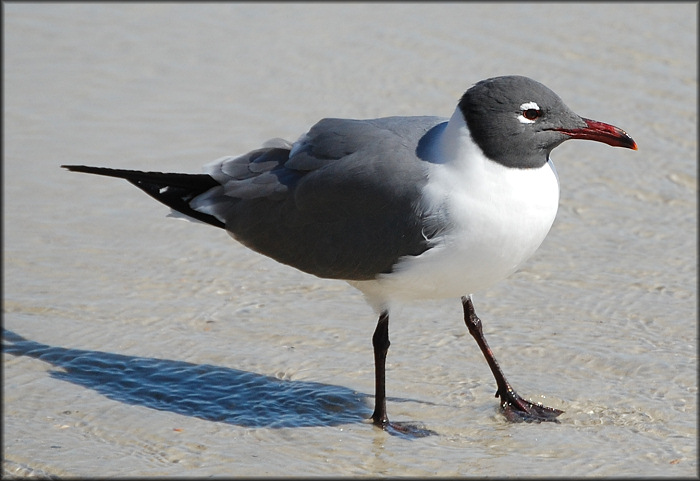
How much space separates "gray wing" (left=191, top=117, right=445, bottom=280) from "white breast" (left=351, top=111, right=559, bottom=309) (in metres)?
0.09

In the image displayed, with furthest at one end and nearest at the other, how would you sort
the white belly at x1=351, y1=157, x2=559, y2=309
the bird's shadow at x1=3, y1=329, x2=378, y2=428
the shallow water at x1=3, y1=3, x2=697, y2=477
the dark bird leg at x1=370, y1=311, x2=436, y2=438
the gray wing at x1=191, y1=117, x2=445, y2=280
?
the bird's shadow at x1=3, y1=329, x2=378, y2=428, the dark bird leg at x1=370, y1=311, x2=436, y2=438, the shallow water at x1=3, y1=3, x2=697, y2=477, the gray wing at x1=191, y1=117, x2=445, y2=280, the white belly at x1=351, y1=157, x2=559, y2=309

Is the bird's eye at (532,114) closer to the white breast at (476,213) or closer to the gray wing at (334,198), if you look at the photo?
the white breast at (476,213)

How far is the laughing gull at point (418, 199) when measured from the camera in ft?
16.8

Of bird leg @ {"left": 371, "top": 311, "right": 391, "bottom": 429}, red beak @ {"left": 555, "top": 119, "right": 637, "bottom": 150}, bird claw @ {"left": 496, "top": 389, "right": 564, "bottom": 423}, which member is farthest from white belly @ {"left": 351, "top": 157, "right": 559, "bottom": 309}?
bird claw @ {"left": 496, "top": 389, "right": 564, "bottom": 423}

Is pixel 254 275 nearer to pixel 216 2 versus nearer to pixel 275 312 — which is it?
pixel 275 312

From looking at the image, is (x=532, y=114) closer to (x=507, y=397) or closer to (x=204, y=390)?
(x=507, y=397)

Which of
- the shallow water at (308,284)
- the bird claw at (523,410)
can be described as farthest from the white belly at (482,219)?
the shallow water at (308,284)

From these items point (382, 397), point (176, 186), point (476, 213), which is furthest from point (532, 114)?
point (176, 186)

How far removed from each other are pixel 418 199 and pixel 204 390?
1.60 meters

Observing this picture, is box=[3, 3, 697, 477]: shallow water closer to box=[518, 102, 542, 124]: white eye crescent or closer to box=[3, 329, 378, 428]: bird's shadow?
box=[3, 329, 378, 428]: bird's shadow

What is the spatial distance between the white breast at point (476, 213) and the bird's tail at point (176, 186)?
3.82 feet

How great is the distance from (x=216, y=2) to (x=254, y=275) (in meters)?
5.34

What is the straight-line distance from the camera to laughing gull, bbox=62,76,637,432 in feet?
16.8

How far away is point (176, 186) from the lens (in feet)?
19.4
